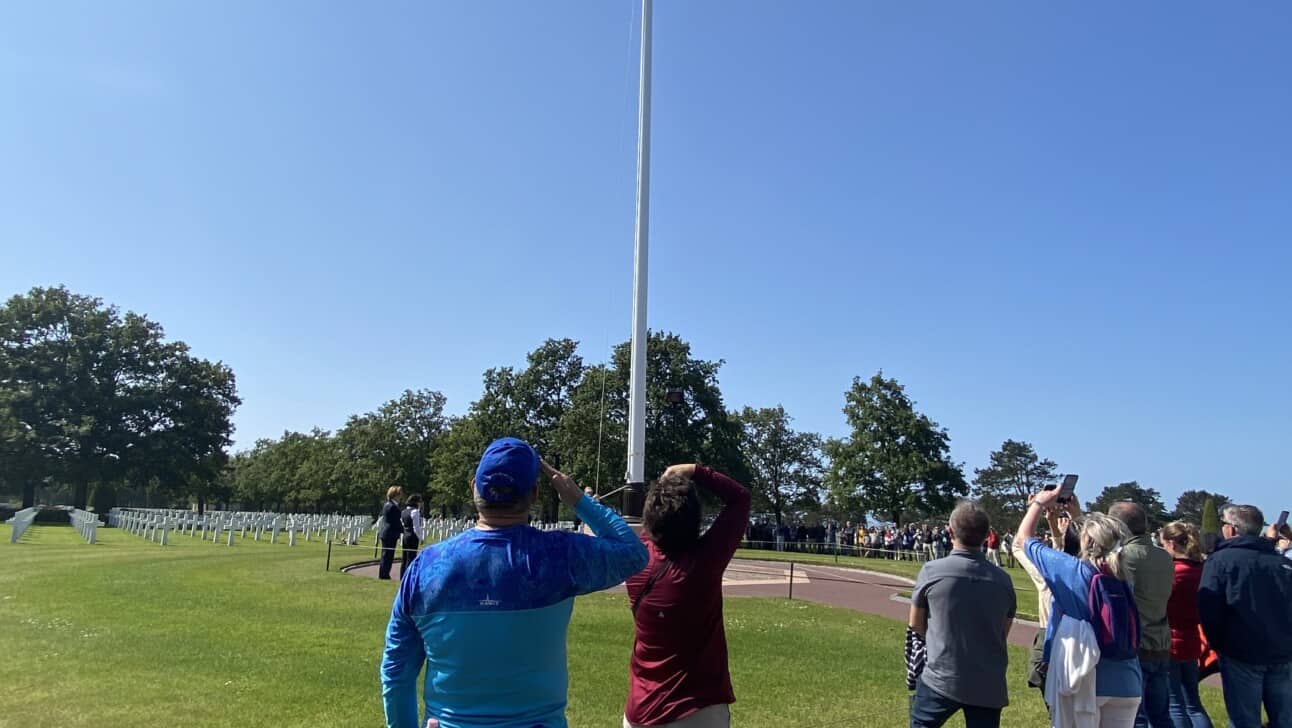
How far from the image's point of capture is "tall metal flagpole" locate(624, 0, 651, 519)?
17.5 meters

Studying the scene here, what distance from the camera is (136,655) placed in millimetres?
8773

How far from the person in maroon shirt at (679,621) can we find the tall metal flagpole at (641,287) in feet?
42.2

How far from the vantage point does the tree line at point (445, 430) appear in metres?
51.5

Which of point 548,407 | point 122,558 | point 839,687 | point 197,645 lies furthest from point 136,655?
point 548,407

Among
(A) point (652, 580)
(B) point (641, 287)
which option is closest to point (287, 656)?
(A) point (652, 580)

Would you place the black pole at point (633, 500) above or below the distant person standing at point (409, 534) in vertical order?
above

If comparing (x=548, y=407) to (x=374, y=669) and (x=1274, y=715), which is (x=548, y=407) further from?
(x=1274, y=715)

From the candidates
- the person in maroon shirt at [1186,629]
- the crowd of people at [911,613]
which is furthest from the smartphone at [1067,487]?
the person in maroon shirt at [1186,629]

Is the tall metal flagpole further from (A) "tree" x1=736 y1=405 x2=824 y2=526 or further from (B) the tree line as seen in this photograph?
(A) "tree" x1=736 y1=405 x2=824 y2=526

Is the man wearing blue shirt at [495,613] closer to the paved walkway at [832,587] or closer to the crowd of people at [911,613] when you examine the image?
the crowd of people at [911,613]

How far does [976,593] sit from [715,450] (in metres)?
46.7

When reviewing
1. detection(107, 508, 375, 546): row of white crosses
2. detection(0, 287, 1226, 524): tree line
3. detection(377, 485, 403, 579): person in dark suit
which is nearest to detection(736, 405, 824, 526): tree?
detection(0, 287, 1226, 524): tree line

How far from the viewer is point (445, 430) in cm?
7638

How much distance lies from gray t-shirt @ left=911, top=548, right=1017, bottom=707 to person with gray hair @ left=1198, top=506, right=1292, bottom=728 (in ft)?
8.36
